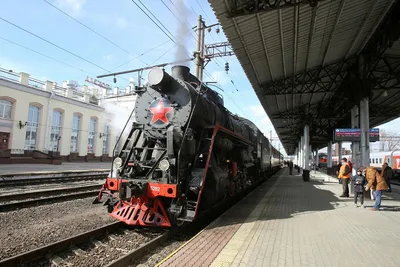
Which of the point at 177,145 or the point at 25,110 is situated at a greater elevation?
the point at 25,110

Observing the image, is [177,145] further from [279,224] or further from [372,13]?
[372,13]

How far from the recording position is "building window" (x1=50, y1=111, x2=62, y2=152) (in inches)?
1259

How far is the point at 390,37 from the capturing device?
31.0 feet

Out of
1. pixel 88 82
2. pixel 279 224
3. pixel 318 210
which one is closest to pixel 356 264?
pixel 279 224

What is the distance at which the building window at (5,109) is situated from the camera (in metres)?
27.0

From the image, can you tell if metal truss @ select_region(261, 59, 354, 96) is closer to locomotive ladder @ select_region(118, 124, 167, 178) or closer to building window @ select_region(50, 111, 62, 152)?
locomotive ladder @ select_region(118, 124, 167, 178)

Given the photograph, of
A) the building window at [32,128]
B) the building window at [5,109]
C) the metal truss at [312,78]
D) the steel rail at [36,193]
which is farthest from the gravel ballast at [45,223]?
the building window at [32,128]

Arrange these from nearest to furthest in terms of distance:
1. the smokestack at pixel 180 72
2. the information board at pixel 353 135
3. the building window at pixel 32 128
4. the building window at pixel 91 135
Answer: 1. the smokestack at pixel 180 72
2. the information board at pixel 353 135
3. the building window at pixel 32 128
4. the building window at pixel 91 135

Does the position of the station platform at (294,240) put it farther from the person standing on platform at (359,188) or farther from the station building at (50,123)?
the station building at (50,123)

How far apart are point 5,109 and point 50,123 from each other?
477 cm

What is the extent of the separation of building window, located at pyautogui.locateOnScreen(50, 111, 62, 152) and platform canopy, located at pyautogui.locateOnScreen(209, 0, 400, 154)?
1002 inches

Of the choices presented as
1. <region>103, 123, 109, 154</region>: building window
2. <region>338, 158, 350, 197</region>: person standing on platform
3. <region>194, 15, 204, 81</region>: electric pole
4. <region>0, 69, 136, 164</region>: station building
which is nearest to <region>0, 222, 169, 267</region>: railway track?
<region>338, 158, 350, 197</region>: person standing on platform

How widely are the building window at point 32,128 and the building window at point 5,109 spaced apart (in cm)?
207

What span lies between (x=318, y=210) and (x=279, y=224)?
2469 millimetres
